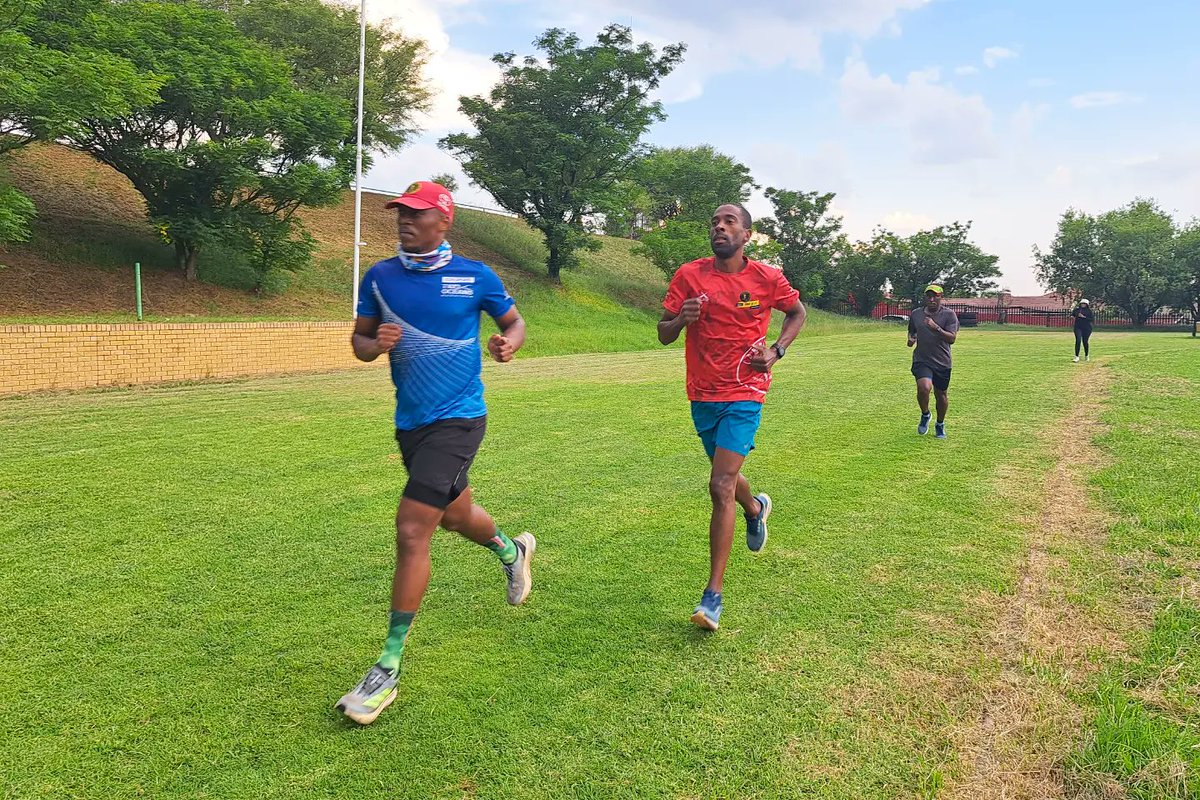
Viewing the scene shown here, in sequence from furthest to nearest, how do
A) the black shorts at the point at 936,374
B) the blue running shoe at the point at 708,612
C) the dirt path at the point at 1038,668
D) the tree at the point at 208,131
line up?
the tree at the point at 208,131
the black shorts at the point at 936,374
the blue running shoe at the point at 708,612
the dirt path at the point at 1038,668

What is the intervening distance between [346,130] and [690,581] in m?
22.1

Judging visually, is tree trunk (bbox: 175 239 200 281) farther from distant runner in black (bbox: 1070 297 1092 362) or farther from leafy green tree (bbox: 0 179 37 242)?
distant runner in black (bbox: 1070 297 1092 362)

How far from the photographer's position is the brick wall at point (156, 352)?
40.4ft

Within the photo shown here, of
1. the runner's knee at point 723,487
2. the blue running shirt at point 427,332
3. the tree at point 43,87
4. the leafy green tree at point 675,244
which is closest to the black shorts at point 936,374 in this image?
the runner's knee at point 723,487

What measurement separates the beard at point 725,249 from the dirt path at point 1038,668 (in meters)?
2.35

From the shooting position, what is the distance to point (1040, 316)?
63.9 meters

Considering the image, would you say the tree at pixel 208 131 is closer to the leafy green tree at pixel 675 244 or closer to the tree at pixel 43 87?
the tree at pixel 43 87

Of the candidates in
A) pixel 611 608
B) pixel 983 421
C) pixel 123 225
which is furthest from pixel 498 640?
pixel 123 225

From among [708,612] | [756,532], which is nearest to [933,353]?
[756,532]

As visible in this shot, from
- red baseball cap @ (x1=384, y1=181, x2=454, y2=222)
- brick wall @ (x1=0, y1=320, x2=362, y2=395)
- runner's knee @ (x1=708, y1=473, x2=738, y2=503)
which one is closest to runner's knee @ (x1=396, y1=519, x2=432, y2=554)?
red baseball cap @ (x1=384, y1=181, x2=454, y2=222)

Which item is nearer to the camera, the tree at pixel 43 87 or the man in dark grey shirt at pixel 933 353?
the man in dark grey shirt at pixel 933 353

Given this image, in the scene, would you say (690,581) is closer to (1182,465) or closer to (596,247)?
(1182,465)

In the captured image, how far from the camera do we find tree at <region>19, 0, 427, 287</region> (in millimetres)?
17953

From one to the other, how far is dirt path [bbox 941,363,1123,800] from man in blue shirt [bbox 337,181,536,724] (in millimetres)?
2212
